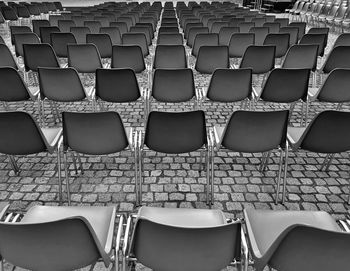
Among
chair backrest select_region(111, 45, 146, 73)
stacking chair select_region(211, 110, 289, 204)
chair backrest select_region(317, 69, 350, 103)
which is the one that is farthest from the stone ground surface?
chair backrest select_region(111, 45, 146, 73)

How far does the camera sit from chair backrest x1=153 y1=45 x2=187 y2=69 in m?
5.44

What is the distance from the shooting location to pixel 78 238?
1.57 metres

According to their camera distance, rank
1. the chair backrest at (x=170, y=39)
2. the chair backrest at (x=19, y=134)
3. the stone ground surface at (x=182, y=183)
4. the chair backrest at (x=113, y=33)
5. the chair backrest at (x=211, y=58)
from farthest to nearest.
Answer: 1. the chair backrest at (x=113, y=33)
2. the chair backrest at (x=170, y=39)
3. the chair backrest at (x=211, y=58)
4. the stone ground surface at (x=182, y=183)
5. the chair backrest at (x=19, y=134)

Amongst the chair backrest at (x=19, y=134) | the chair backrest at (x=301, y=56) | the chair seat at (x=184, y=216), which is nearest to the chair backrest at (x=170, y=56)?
the chair backrest at (x=301, y=56)

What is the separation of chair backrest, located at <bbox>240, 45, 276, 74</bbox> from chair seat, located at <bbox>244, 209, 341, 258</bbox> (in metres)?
3.44

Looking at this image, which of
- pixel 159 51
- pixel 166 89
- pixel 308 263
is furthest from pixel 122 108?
pixel 308 263

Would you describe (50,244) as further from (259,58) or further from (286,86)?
(259,58)

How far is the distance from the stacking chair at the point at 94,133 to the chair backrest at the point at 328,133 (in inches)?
61.5

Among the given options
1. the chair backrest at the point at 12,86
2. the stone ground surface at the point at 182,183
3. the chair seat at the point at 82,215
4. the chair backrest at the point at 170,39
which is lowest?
the stone ground surface at the point at 182,183

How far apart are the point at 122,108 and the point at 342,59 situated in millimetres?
3466

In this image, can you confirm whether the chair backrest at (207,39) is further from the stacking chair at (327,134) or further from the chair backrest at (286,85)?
the stacking chair at (327,134)

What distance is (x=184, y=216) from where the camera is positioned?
2.27 m

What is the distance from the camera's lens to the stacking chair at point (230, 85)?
13.3 ft

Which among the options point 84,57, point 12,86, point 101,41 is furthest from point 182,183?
point 101,41
